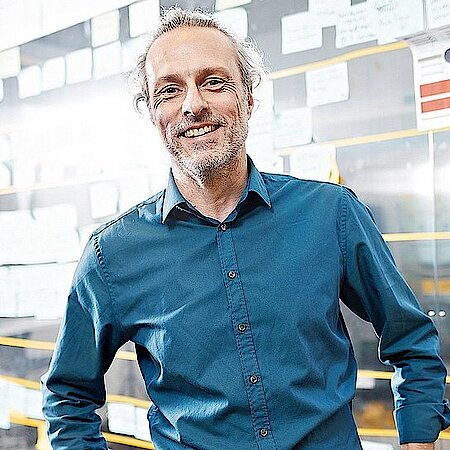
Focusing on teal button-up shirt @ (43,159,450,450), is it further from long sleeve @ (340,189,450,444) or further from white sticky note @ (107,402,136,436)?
white sticky note @ (107,402,136,436)

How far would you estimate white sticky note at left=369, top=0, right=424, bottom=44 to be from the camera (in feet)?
5.95

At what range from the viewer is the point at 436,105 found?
1.79 m

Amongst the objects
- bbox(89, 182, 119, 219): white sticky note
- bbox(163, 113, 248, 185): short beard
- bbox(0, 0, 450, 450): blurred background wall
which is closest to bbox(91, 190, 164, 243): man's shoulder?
bbox(163, 113, 248, 185): short beard

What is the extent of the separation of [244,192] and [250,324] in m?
0.25

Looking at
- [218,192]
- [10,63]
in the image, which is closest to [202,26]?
[218,192]

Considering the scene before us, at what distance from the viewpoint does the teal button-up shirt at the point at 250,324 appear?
1350 mm

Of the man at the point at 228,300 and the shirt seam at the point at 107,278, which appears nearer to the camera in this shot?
the man at the point at 228,300

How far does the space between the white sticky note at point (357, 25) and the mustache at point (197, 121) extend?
2.20 ft

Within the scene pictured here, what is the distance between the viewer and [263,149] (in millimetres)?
2143

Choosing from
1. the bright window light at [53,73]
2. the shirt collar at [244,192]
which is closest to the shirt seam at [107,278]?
the shirt collar at [244,192]

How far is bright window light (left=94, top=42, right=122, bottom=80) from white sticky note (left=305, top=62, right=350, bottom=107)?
74 centimetres

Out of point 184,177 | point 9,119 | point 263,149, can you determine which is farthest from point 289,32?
point 9,119

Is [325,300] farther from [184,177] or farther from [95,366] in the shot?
[95,366]

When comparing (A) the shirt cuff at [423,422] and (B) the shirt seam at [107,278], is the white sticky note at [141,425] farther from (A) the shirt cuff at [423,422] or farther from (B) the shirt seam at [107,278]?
(A) the shirt cuff at [423,422]
